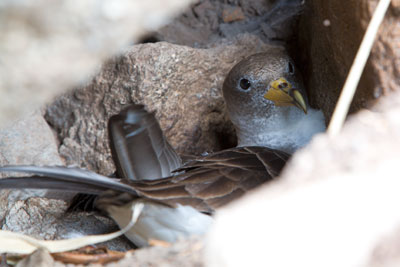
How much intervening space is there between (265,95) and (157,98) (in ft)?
1.78

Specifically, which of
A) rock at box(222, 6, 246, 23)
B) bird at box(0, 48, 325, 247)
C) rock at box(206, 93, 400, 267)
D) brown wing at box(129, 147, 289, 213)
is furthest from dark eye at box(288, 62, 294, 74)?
rock at box(206, 93, 400, 267)

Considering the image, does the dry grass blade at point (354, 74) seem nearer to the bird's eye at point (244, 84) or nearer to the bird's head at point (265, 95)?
the bird's head at point (265, 95)

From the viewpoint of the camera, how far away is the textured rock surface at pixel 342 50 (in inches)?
52.2

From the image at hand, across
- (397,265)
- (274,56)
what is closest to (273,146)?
(274,56)

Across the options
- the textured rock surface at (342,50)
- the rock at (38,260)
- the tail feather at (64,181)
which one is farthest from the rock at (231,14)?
the rock at (38,260)

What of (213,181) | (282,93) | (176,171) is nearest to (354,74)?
(213,181)

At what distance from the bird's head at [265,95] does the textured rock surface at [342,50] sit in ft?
0.38

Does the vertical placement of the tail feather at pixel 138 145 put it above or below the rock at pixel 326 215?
above

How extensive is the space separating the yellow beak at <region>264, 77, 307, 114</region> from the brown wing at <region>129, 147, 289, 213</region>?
316 millimetres

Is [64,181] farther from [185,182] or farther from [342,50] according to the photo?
[342,50]

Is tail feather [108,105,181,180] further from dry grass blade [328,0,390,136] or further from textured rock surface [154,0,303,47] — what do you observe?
textured rock surface [154,0,303,47]

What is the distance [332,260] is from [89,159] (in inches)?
70.1

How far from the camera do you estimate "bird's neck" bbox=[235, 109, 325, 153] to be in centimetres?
224

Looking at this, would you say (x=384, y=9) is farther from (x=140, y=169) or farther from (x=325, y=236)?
(x=140, y=169)
